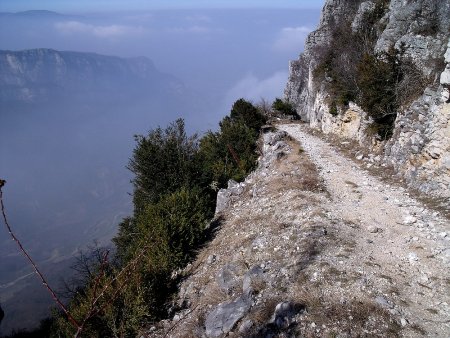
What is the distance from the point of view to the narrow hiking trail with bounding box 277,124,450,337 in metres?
8.59

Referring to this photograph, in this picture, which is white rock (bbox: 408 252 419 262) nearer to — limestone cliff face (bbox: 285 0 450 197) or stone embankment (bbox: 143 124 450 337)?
stone embankment (bbox: 143 124 450 337)

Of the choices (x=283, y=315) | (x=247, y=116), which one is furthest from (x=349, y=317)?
(x=247, y=116)

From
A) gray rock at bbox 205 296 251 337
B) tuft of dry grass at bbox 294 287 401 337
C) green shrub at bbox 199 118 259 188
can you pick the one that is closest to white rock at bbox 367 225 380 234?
tuft of dry grass at bbox 294 287 401 337

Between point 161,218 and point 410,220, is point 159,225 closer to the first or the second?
point 161,218

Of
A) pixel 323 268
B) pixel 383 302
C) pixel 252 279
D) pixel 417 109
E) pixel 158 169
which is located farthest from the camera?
pixel 158 169

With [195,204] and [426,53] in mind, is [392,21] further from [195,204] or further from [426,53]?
[195,204]

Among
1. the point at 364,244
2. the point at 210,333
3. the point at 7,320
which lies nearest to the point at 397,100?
the point at 364,244

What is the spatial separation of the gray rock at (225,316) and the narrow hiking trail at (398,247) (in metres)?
3.21

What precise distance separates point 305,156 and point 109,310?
14952 mm

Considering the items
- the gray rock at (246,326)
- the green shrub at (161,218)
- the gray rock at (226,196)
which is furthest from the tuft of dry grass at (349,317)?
the gray rock at (226,196)

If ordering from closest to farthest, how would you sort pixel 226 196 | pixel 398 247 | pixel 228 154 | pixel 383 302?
pixel 383 302 < pixel 398 247 < pixel 226 196 < pixel 228 154

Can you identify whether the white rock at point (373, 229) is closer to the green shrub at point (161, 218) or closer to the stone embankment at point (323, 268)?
the stone embankment at point (323, 268)

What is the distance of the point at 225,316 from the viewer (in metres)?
10.1

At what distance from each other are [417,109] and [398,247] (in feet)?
26.7
